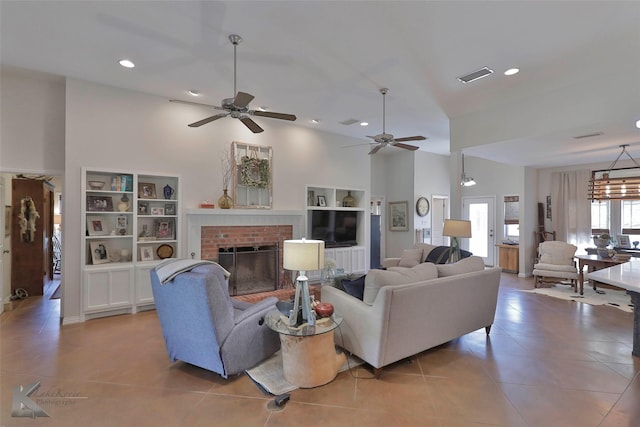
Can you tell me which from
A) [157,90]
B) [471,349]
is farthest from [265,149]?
[471,349]

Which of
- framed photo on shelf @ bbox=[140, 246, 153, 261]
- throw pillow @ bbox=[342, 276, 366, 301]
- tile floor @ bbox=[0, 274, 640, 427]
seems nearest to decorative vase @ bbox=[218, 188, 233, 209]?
framed photo on shelf @ bbox=[140, 246, 153, 261]

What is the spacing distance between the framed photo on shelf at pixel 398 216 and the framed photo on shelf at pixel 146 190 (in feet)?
20.1

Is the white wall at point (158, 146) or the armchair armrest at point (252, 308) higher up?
the white wall at point (158, 146)

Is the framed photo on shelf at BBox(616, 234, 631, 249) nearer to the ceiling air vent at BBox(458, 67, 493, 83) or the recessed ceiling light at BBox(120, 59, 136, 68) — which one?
the ceiling air vent at BBox(458, 67, 493, 83)

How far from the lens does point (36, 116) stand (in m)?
4.33

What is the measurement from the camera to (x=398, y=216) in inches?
350

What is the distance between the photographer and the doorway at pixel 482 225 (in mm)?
8445

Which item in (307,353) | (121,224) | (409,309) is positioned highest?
(121,224)

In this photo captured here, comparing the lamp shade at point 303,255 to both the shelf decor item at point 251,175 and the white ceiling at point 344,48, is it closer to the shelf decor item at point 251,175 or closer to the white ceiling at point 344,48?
the white ceiling at point 344,48

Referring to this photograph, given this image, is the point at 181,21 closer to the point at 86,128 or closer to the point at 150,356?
the point at 86,128

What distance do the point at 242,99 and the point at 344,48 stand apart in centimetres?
127

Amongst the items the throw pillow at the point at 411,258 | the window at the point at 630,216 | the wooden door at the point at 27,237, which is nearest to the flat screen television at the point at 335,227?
the throw pillow at the point at 411,258

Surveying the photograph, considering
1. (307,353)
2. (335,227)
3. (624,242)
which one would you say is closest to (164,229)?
(335,227)

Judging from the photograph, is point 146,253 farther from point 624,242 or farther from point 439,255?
point 624,242
